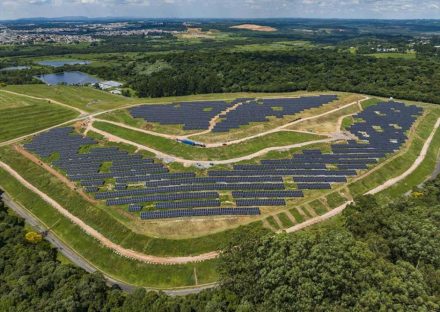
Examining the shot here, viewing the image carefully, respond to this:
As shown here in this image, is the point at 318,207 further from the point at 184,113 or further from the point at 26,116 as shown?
the point at 26,116

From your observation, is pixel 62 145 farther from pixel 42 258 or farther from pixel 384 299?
pixel 384 299

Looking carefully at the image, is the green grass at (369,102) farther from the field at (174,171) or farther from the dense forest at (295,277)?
the dense forest at (295,277)

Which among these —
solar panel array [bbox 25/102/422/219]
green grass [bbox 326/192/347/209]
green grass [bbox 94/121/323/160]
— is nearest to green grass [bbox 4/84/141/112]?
green grass [bbox 94/121/323/160]

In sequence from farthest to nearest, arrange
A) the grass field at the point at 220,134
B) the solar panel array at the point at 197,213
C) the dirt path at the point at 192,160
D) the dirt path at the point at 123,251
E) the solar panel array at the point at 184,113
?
the solar panel array at the point at 184,113 < the grass field at the point at 220,134 < the dirt path at the point at 192,160 < the solar panel array at the point at 197,213 < the dirt path at the point at 123,251

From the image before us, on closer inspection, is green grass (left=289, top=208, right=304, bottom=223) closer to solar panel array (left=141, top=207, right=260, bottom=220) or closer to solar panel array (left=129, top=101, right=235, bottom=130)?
solar panel array (left=141, top=207, right=260, bottom=220)

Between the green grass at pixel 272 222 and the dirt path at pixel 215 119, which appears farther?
the dirt path at pixel 215 119

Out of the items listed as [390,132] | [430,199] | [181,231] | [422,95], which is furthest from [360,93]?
[181,231]

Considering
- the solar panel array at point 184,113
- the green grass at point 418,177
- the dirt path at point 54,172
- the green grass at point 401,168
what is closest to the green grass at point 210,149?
the solar panel array at point 184,113
